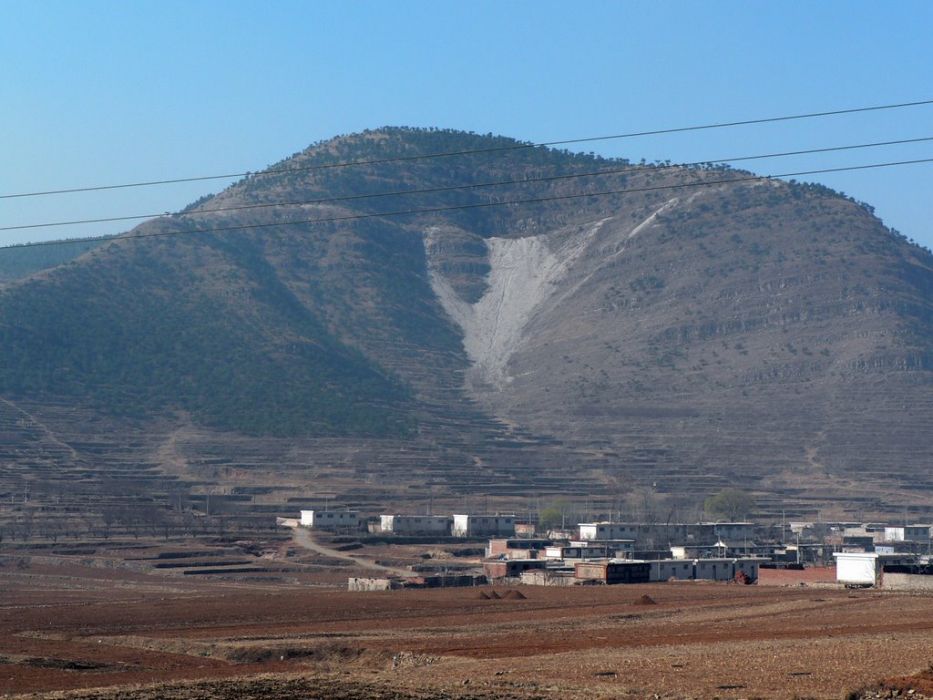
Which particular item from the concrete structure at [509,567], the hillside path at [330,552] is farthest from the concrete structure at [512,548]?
the concrete structure at [509,567]

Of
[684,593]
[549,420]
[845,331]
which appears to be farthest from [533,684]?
[845,331]

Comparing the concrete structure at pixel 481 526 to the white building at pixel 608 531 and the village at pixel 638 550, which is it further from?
the white building at pixel 608 531

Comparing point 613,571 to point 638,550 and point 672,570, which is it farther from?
point 638,550

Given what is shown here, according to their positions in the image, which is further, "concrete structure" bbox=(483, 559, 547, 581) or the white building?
the white building

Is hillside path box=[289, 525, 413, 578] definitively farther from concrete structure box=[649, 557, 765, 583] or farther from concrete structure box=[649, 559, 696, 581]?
concrete structure box=[649, 557, 765, 583]

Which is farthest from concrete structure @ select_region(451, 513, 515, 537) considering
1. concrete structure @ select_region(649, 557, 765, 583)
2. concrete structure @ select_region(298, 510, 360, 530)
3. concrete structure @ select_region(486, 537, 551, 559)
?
concrete structure @ select_region(649, 557, 765, 583)

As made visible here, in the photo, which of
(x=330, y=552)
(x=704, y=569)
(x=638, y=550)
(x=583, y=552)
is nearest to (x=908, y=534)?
(x=638, y=550)
